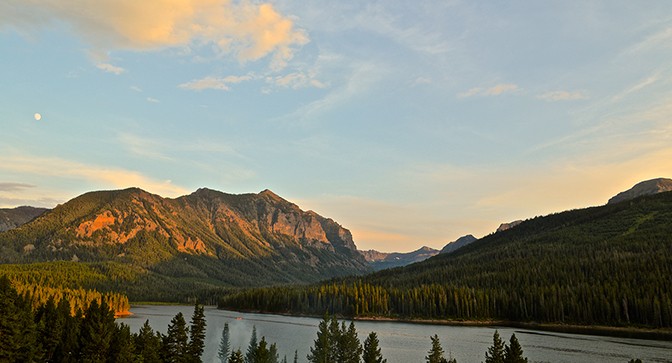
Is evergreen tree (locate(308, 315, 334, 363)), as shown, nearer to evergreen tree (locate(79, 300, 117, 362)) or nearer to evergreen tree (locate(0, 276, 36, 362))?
evergreen tree (locate(79, 300, 117, 362))

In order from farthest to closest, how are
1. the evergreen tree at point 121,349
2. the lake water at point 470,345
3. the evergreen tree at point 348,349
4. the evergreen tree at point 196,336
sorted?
1. the lake water at point 470,345
2. the evergreen tree at point 348,349
3. the evergreen tree at point 196,336
4. the evergreen tree at point 121,349

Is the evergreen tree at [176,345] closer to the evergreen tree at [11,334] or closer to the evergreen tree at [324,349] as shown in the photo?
the evergreen tree at [11,334]

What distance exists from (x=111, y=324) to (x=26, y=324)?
11.3m

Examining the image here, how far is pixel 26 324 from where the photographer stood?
2687 inches

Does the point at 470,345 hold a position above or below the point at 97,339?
below

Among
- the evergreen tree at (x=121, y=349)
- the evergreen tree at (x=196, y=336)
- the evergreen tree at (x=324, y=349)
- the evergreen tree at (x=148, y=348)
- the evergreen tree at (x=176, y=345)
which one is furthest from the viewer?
the evergreen tree at (x=324, y=349)

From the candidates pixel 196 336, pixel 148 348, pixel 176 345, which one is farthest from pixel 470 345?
pixel 148 348

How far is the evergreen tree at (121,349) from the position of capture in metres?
60.3

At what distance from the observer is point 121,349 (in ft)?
201

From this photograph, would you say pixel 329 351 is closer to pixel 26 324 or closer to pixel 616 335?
pixel 26 324

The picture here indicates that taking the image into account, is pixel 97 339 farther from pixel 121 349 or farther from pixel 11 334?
pixel 11 334

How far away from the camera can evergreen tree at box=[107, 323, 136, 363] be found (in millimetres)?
60281

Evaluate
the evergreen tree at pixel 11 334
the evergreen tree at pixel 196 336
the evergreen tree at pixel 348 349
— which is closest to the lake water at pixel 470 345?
the evergreen tree at pixel 348 349

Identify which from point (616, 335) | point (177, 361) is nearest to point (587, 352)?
point (616, 335)
